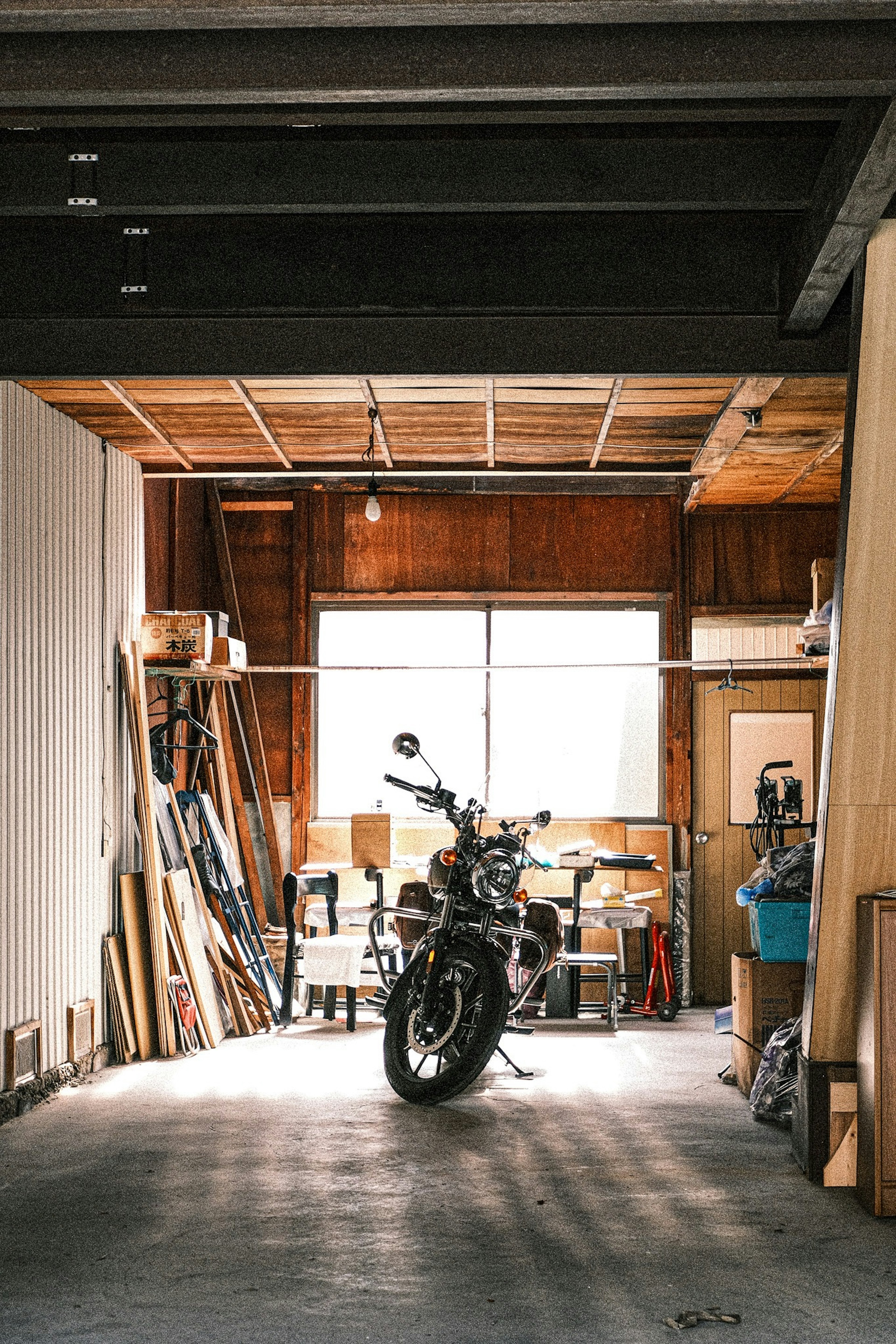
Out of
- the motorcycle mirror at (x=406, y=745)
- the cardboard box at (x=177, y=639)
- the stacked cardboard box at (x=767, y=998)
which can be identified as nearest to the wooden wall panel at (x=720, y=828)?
the stacked cardboard box at (x=767, y=998)

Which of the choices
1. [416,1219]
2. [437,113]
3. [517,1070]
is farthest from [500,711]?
[437,113]

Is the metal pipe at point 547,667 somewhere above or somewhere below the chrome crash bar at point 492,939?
above

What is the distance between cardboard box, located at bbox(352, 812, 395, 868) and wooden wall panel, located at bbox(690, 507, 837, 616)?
9.05ft

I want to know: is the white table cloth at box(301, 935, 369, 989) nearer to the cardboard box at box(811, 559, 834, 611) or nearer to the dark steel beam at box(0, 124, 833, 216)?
the cardboard box at box(811, 559, 834, 611)

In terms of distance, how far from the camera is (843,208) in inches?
156

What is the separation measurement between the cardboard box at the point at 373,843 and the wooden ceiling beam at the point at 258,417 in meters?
2.34

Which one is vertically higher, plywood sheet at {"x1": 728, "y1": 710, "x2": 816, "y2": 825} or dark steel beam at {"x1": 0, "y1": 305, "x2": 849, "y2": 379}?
dark steel beam at {"x1": 0, "y1": 305, "x2": 849, "y2": 379}

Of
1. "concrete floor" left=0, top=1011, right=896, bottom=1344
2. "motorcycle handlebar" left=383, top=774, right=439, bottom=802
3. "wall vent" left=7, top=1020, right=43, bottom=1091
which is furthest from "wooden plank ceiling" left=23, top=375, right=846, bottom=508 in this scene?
"concrete floor" left=0, top=1011, right=896, bottom=1344

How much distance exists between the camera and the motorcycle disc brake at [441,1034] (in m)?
5.89

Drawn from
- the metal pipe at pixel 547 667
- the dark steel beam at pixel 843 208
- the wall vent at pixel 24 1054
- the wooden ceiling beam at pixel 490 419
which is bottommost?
the wall vent at pixel 24 1054

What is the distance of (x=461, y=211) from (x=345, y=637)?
5075 mm

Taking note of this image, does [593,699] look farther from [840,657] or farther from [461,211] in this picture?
[461,211]

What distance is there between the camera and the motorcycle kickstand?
252 inches

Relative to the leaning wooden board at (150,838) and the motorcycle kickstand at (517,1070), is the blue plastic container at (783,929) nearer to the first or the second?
the motorcycle kickstand at (517,1070)
